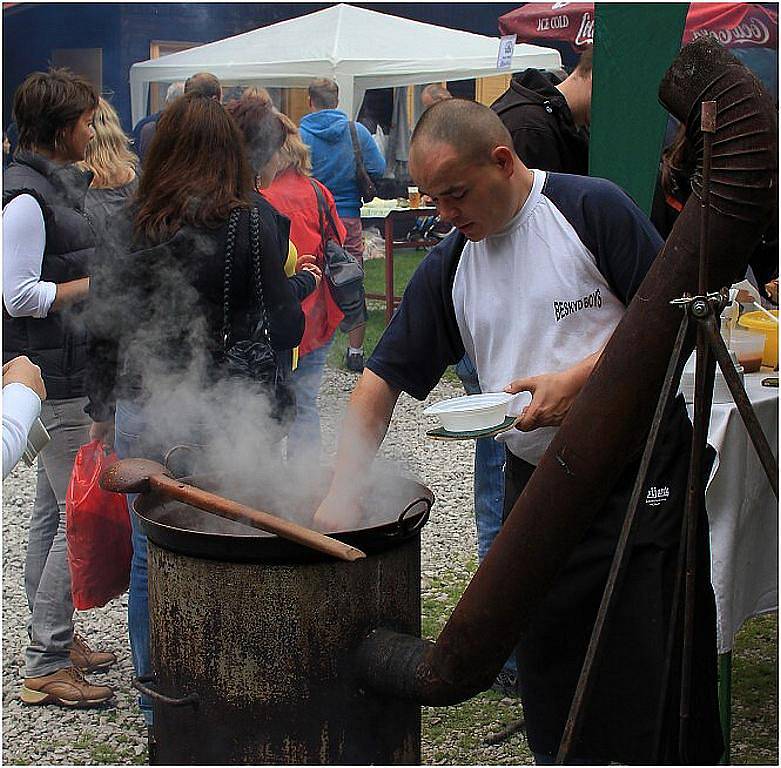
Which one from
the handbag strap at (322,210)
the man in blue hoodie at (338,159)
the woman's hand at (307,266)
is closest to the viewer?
the woman's hand at (307,266)

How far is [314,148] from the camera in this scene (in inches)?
318

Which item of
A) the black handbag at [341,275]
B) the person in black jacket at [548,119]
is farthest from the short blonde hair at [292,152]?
the person in black jacket at [548,119]

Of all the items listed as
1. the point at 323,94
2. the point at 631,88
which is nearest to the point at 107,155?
the point at 631,88

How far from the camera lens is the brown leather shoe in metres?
4.09

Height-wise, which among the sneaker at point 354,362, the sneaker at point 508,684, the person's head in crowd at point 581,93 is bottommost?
the sneaker at point 508,684

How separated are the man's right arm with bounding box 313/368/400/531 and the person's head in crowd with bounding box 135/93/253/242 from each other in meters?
0.83

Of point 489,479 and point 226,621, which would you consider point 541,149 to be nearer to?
point 489,479

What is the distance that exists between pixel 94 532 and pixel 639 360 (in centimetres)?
211

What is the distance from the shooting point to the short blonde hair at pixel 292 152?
5.08 m

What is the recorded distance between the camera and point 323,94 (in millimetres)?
8320

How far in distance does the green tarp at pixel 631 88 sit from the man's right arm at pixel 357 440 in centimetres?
116

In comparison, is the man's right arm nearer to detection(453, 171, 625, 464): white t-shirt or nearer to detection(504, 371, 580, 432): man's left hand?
detection(453, 171, 625, 464): white t-shirt

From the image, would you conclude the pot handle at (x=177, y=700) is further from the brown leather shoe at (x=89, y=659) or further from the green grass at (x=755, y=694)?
the green grass at (x=755, y=694)

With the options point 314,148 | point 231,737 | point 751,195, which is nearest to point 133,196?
point 231,737
